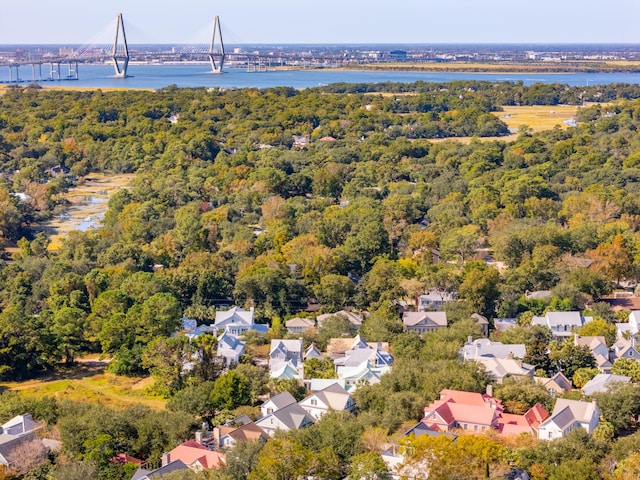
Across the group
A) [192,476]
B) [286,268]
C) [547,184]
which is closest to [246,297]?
[286,268]

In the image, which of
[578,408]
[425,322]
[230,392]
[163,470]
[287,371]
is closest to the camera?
[163,470]

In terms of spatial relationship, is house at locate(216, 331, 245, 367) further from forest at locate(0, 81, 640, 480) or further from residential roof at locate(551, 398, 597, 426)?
residential roof at locate(551, 398, 597, 426)

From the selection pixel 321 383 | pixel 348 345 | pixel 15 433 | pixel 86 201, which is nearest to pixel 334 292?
pixel 348 345

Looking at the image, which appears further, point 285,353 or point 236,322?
point 236,322

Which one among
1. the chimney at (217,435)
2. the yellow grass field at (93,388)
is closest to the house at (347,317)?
the yellow grass field at (93,388)

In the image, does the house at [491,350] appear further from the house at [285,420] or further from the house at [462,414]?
the house at [285,420]

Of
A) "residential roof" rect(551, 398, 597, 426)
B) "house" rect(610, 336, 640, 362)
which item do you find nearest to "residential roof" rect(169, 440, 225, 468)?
"residential roof" rect(551, 398, 597, 426)

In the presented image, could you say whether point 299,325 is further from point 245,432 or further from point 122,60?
point 122,60
